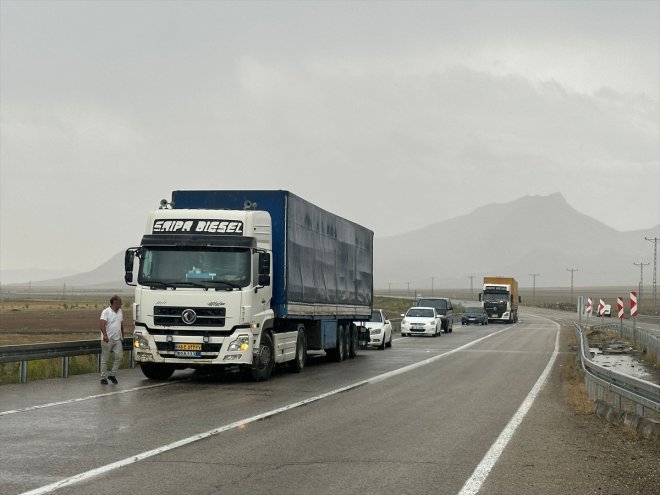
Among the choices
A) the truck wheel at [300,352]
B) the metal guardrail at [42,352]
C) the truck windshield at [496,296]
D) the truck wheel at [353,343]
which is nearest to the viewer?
the metal guardrail at [42,352]

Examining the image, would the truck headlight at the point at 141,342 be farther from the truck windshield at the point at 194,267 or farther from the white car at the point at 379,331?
the white car at the point at 379,331

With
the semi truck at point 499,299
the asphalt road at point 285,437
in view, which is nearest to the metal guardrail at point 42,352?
the asphalt road at point 285,437

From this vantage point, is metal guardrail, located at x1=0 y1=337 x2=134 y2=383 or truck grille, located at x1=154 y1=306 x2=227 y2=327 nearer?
truck grille, located at x1=154 y1=306 x2=227 y2=327

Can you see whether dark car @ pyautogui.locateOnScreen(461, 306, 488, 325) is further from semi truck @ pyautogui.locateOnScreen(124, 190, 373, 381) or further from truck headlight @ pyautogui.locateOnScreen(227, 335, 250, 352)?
truck headlight @ pyautogui.locateOnScreen(227, 335, 250, 352)

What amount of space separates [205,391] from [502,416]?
5.77 meters

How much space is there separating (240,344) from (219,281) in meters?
1.30

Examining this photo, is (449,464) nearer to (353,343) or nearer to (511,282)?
(353,343)

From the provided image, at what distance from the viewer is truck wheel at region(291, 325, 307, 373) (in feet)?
71.6

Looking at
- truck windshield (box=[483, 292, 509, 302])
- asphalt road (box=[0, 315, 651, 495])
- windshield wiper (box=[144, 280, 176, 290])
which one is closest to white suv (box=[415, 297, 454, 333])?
truck windshield (box=[483, 292, 509, 302])

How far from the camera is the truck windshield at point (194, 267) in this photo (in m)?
18.1

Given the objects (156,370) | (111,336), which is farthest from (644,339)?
(111,336)

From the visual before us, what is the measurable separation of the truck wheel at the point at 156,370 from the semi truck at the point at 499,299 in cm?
5241

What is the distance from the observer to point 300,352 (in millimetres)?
22062

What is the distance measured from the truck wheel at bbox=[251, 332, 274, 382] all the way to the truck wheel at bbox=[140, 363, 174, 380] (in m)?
1.78
